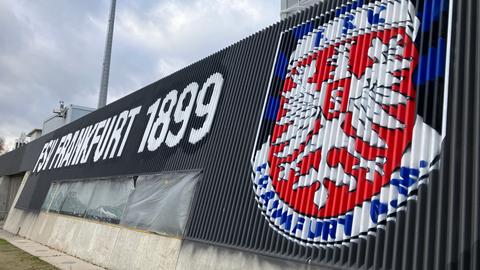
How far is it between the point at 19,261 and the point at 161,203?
5458 millimetres

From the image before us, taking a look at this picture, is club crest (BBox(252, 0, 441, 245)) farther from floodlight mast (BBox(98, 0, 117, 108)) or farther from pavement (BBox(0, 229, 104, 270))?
floodlight mast (BBox(98, 0, 117, 108))

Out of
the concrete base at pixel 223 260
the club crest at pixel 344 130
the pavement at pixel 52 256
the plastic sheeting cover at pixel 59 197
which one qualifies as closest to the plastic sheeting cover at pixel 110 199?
the pavement at pixel 52 256

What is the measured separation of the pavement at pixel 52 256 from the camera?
12297 mm

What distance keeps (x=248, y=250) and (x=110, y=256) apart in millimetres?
6021

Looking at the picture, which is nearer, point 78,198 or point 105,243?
point 105,243

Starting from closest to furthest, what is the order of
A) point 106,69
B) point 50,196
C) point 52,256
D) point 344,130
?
point 344,130 < point 52,256 < point 50,196 < point 106,69

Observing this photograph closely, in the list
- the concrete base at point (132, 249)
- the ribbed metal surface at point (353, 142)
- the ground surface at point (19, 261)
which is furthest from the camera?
the ground surface at point (19, 261)

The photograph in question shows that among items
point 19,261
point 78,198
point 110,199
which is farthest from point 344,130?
point 78,198

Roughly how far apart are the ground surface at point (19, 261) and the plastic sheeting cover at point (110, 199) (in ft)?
7.04

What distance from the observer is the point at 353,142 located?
20.9 ft

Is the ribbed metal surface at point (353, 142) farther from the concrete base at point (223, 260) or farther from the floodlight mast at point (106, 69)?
the floodlight mast at point (106, 69)

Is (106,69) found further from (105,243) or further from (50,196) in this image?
(105,243)

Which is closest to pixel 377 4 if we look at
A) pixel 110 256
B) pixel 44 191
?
pixel 110 256

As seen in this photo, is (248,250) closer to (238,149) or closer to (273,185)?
(273,185)
